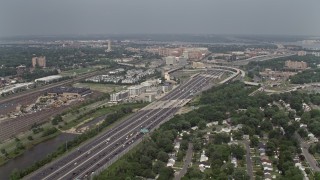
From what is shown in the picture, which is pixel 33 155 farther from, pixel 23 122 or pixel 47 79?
pixel 47 79

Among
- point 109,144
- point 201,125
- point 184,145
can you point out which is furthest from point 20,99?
point 184,145

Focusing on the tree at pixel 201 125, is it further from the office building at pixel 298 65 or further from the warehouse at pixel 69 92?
the office building at pixel 298 65

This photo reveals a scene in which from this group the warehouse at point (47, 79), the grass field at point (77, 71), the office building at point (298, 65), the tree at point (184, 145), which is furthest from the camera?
the office building at point (298, 65)

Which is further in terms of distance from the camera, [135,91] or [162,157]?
[135,91]

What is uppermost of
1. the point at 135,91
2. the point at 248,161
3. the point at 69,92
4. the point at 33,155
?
the point at 248,161

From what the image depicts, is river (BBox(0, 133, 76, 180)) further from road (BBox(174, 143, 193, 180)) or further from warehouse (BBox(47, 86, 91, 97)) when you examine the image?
warehouse (BBox(47, 86, 91, 97))

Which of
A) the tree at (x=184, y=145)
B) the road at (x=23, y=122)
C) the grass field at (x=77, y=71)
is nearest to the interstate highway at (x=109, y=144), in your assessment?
the tree at (x=184, y=145)

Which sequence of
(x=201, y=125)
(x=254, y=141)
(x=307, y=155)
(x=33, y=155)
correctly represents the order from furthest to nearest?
(x=201, y=125), (x=33, y=155), (x=254, y=141), (x=307, y=155)

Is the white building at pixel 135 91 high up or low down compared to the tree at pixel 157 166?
down
